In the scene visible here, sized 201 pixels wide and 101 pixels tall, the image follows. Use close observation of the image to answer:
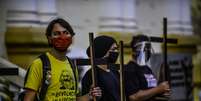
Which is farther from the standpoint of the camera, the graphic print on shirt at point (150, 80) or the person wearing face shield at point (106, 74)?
the graphic print on shirt at point (150, 80)

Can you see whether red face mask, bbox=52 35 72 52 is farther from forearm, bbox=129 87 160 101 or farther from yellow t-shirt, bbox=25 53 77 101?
forearm, bbox=129 87 160 101

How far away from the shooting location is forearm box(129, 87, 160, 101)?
21.4 feet

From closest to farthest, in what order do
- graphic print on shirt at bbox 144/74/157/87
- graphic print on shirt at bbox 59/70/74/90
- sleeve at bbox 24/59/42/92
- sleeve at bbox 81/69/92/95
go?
1. sleeve at bbox 24/59/42/92
2. graphic print on shirt at bbox 59/70/74/90
3. sleeve at bbox 81/69/92/95
4. graphic print on shirt at bbox 144/74/157/87

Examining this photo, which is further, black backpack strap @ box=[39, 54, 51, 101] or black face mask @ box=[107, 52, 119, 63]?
black face mask @ box=[107, 52, 119, 63]

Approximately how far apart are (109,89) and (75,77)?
562mm

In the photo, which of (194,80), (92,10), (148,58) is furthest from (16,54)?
(194,80)

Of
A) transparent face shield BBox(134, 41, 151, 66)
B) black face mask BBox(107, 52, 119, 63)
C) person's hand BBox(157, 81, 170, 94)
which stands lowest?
person's hand BBox(157, 81, 170, 94)

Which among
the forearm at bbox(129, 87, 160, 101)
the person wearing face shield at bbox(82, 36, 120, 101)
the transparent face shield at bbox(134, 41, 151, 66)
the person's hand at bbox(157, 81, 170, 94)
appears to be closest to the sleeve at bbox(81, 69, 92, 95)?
the person wearing face shield at bbox(82, 36, 120, 101)

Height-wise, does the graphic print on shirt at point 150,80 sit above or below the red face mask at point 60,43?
below

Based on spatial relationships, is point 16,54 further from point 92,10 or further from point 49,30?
point 49,30

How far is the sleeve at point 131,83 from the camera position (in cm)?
656

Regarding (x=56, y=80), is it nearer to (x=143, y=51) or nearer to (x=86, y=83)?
(x=86, y=83)

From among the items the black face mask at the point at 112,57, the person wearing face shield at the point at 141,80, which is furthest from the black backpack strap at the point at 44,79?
the person wearing face shield at the point at 141,80

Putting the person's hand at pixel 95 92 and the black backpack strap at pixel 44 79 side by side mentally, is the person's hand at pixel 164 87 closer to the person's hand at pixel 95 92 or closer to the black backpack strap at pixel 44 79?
the person's hand at pixel 95 92
